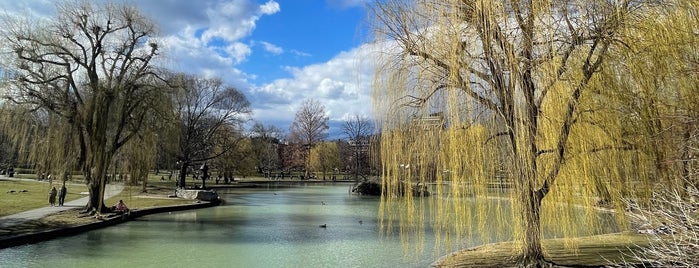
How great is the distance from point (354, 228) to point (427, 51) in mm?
9878

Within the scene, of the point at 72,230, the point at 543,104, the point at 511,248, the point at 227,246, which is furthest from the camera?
the point at 72,230

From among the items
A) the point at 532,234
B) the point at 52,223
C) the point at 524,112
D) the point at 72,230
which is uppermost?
the point at 524,112

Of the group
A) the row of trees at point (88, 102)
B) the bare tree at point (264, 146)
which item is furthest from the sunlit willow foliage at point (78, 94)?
the bare tree at point (264, 146)

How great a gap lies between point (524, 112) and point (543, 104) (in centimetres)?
46

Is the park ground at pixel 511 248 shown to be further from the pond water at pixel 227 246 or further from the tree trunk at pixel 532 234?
the pond water at pixel 227 246

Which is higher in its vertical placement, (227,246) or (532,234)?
(532,234)

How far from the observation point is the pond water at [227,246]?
10.5 metres

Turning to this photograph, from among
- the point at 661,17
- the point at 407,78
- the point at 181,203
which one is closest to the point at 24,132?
the point at 181,203

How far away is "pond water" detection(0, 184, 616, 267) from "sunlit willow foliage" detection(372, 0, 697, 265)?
3038mm

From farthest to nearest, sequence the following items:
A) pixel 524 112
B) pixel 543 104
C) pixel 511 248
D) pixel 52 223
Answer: pixel 52 223
pixel 511 248
pixel 543 104
pixel 524 112

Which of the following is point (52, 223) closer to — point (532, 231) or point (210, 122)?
point (532, 231)

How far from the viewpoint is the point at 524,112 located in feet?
23.9

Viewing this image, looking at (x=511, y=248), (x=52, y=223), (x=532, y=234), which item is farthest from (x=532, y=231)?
(x=52, y=223)

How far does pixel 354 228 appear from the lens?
1662 centimetres
